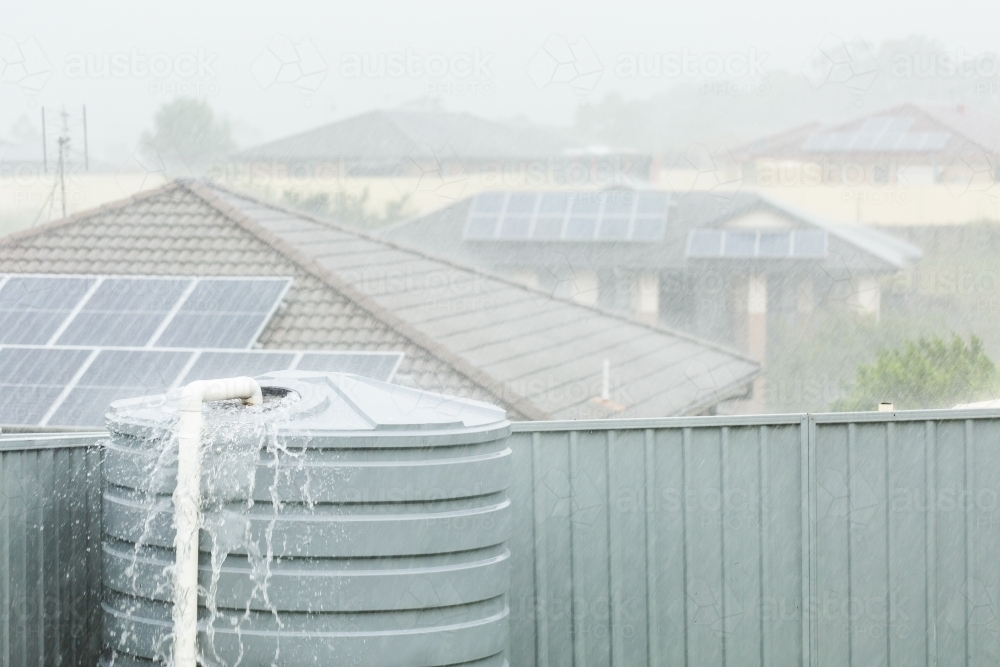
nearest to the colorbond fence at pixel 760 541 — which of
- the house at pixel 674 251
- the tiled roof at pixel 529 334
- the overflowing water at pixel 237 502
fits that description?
the overflowing water at pixel 237 502

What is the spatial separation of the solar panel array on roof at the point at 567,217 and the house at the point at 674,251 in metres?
0.01

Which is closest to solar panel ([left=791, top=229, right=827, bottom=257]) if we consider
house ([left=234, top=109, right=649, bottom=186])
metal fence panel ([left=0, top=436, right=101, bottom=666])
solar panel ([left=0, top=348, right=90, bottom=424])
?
house ([left=234, top=109, right=649, bottom=186])

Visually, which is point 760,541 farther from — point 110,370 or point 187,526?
point 110,370

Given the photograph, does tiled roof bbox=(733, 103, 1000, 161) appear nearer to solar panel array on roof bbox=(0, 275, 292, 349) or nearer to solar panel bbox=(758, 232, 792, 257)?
solar panel bbox=(758, 232, 792, 257)

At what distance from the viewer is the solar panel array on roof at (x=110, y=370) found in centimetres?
659

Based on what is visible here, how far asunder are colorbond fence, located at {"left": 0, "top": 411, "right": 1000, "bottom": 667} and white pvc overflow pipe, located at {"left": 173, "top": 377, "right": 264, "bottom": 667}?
3.78 ft

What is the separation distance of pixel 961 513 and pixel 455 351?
5.29 meters

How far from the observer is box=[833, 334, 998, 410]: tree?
1181cm

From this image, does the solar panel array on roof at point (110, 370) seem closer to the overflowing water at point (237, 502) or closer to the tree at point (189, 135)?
the overflowing water at point (237, 502)

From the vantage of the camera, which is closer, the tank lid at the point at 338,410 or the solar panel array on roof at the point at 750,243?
the tank lid at the point at 338,410

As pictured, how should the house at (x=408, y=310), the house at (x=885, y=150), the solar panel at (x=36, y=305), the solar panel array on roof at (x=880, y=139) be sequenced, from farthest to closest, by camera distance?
the house at (x=885, y=150) < the solar panel array on roof at (x=880, y=139) < the house at (x=408, y=310) < the solar panel at (x=36, y=305)

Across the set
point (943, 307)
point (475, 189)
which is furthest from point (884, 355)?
point (475, 189)

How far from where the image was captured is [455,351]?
8.54m

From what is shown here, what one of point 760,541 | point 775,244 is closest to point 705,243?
point 775,244
